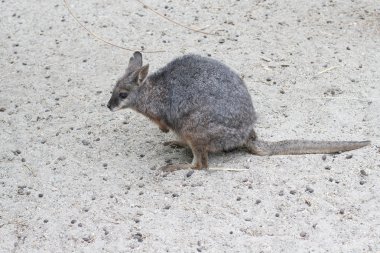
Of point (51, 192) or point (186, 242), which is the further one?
point (51, 192)

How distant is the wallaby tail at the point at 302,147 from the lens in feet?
20.0

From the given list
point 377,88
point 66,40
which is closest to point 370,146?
point 377,88

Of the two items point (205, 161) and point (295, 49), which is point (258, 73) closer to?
point (295, 49)

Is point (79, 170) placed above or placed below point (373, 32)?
below

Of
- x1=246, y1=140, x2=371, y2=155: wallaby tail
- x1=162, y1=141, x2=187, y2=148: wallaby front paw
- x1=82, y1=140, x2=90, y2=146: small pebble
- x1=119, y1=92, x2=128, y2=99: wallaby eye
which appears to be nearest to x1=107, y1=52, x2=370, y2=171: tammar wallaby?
x1=246, y1=140, x2=371, y2=155: wallaby tail

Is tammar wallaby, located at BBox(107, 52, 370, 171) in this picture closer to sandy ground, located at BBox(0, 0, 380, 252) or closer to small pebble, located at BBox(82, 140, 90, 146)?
sandy ground, located at BBox(0, 0, 380, 252)

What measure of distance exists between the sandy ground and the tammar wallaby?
0.12 m

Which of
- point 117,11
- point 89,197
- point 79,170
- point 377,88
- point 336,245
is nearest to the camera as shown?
point 336,245

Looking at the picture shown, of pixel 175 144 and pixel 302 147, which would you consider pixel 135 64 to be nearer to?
pixel 175 144

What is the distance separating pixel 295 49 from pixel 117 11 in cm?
238

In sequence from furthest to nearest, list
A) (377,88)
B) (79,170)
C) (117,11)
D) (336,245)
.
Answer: (117,11) < (377,88) < (79,170) < (336,245)

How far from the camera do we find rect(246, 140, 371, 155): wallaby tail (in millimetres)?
6098

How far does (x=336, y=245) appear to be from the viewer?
5.11 m

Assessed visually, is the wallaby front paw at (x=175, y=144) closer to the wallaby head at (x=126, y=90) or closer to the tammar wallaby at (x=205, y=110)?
the tammar wallaby at (x=205, y=110)
